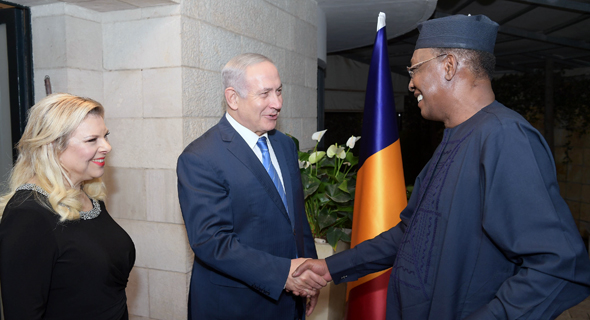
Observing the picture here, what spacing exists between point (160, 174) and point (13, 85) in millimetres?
840

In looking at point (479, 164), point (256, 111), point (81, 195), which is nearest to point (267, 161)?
point (256, 111)

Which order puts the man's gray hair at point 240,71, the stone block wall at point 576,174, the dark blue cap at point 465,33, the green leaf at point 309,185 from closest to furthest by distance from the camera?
the dark blue cap at point 465,33 → the man's gray hair at point 240,71 → the green leaf at point 309,185 → the stone block wall at point 576,174

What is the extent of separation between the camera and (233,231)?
59.7 inches

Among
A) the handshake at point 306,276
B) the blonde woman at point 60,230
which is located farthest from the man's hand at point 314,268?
the blonde woman at point 60,230

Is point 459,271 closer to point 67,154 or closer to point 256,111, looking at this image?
point 256,111

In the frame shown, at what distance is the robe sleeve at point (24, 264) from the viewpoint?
121 cm

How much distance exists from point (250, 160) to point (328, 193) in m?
1.11

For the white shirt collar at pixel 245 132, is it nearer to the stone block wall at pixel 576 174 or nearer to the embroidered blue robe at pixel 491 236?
the embroidered blue robe at pixel 491 236

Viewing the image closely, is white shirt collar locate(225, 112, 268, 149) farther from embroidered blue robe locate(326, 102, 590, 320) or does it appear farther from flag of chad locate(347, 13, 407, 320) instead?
flag of chad locate(347, 13, 407, 320)

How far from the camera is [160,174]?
2221mm

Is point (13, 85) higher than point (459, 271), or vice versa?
point (13, 85)

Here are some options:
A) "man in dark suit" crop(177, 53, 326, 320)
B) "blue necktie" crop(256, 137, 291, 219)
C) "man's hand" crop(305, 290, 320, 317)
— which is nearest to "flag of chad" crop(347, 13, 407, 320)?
"man's hand" crop(305, 290, 320, 317)

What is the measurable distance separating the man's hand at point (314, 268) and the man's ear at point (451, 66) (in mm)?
844

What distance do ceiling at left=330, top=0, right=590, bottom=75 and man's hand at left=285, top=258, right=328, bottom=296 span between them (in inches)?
127
